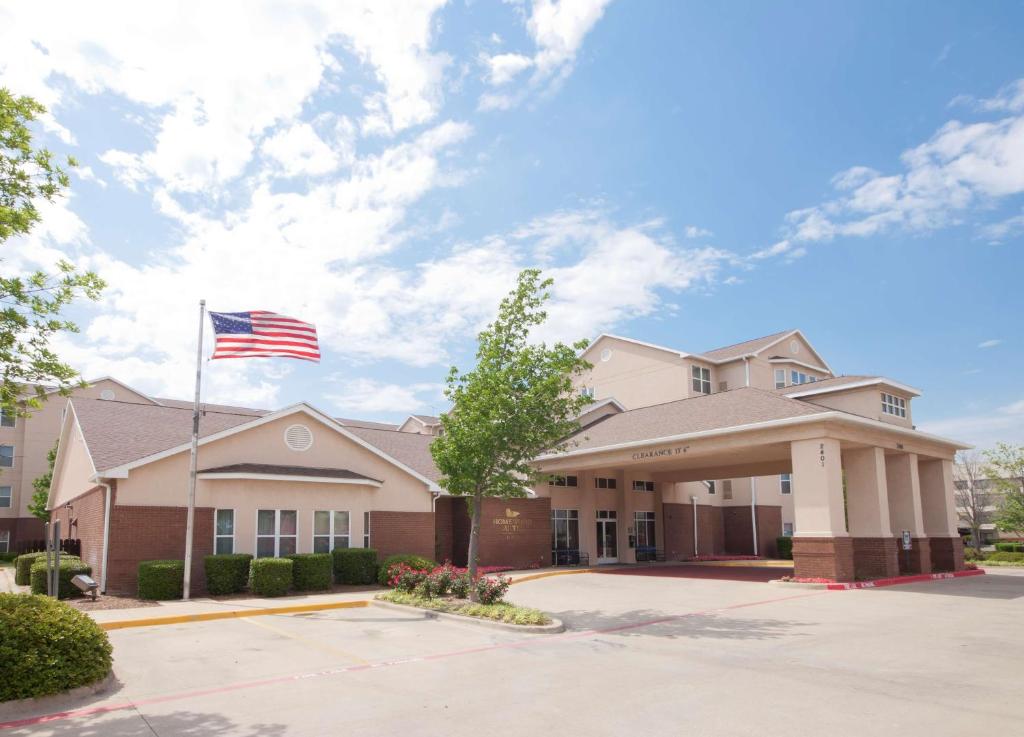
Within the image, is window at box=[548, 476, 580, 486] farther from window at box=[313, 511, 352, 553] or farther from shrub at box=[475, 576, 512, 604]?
shrub at box=[475, 576, 512, 604]

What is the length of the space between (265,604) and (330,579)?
3.55 meters

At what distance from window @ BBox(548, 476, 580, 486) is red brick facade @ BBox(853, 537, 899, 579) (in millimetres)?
12335

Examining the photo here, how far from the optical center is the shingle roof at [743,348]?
4325cm

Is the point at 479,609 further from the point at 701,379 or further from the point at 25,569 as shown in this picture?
the point at 701,379

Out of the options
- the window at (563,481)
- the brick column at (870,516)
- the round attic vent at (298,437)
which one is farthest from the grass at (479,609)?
the window at (563,481)

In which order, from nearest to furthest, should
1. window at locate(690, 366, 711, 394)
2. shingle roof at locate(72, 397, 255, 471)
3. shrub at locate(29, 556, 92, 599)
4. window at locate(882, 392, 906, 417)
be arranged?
shrub at locate(29, 556, 92, 599), shingle roof at locate(72, 397, 255, 471), window at locate(882, 392, 906, 417), window at locate(690, 366, 711, 394)

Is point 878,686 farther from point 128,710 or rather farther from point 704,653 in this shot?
point 128,710

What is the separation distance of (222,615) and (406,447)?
1533 centimetres

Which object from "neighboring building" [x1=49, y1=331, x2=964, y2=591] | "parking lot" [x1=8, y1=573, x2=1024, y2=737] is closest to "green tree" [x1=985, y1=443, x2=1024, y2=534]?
"neighboring building" [x1=49, y1=331, x2=964, y2=591]

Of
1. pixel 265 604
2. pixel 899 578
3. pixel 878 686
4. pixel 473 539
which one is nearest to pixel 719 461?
pixel 899 578

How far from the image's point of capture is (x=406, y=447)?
1242 inches

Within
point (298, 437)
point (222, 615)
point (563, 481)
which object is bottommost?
point (222, 615)

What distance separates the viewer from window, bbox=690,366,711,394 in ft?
138

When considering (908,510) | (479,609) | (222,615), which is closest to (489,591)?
(479,609)
